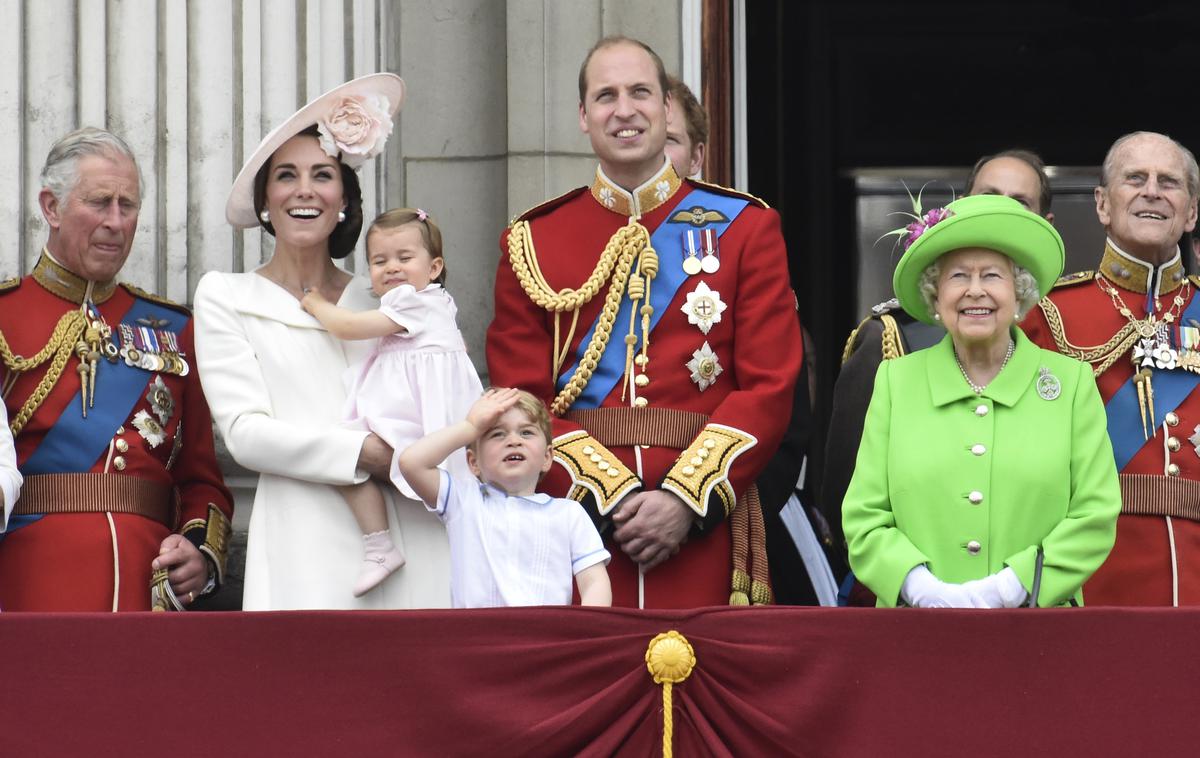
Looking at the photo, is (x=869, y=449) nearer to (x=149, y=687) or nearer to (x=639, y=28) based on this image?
(x=149, y=687)

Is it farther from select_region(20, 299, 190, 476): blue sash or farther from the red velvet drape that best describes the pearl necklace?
select_region(20, 299, 190, 476): blue sash

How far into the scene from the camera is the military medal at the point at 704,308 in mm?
5141

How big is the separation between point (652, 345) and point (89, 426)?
127 cm

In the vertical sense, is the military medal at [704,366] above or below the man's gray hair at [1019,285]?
below

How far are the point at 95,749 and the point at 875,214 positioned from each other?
5.90 metres

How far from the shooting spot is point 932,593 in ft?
15.1

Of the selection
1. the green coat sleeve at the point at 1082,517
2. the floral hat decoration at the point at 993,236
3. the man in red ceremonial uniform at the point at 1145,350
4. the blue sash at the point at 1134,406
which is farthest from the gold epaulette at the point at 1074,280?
the green coat sleeve at the point at 1082,517

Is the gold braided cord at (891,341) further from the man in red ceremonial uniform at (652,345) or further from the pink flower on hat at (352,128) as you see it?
the pink flower on hat at (352,128)

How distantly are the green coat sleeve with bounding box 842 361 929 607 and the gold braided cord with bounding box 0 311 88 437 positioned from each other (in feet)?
5.89

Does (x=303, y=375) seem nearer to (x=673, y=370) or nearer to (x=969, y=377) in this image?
(x=673, y=370)

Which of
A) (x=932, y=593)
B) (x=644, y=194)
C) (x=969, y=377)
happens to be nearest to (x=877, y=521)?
(x=932, y=593)

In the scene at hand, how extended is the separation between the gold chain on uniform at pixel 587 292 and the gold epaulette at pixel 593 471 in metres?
0.16

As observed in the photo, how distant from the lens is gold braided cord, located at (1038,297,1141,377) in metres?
5.27

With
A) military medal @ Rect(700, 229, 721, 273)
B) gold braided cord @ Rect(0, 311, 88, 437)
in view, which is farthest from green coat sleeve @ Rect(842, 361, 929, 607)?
gold braided cord @ Rect(0, 311, 88, 437)
